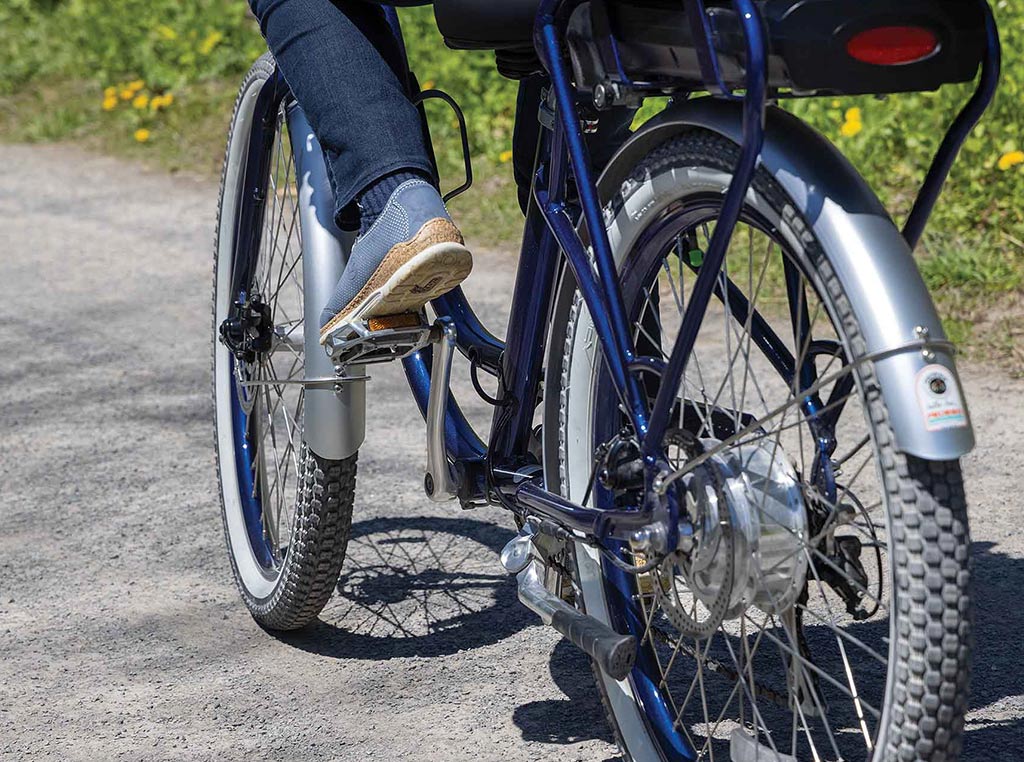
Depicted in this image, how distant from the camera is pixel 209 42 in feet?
25.0

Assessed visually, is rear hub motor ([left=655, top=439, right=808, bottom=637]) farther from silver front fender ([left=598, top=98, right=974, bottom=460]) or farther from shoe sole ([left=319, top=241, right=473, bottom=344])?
shoe sole ([left=319, top=241, right=473, bottom=344])

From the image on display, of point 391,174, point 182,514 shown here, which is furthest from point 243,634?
point 391,174

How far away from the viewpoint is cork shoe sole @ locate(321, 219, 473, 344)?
2.04m

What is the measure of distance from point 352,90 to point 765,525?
90 centimetres

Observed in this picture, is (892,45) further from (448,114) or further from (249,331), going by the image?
(448,114)

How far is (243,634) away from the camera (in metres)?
2.81

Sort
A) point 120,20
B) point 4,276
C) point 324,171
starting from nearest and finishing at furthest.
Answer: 1. point 324,171
2. point 4,276
3. point 120,20

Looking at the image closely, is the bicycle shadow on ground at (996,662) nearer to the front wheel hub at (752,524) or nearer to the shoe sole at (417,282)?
the front wheel hub at (752,524)

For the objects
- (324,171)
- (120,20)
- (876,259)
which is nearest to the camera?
(876,259)

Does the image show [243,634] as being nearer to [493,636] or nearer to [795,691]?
[493,636]

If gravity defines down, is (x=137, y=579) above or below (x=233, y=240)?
below

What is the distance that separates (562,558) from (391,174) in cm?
60

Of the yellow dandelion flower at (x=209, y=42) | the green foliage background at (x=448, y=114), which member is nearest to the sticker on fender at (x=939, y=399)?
the green foliage background at (x=448, y=114)

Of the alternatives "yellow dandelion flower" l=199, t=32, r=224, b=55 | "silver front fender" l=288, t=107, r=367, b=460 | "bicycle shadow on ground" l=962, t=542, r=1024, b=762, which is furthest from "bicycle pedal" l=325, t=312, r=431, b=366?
"yellow dandelion flower" l=199, t=32, r=224, b=55
